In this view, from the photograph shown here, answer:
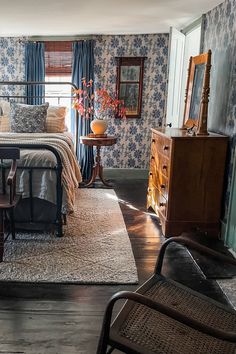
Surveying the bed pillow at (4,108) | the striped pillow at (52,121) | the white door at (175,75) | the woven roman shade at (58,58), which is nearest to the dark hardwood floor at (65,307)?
the white door at (175,75)

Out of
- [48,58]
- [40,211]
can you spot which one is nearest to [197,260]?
[40,211]

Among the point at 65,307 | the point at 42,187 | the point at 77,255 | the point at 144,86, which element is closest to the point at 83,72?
the point at 144,86

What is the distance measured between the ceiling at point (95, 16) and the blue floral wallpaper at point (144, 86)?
8.1 inches

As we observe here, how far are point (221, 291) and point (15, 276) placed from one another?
1388 millimetres

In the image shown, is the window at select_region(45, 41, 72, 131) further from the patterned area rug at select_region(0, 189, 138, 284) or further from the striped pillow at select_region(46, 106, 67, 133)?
the patterned area rug at select_region(0, 189, 138, 284)

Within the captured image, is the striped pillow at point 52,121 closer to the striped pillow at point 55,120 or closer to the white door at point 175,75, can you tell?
the striped pillow at point 55,120

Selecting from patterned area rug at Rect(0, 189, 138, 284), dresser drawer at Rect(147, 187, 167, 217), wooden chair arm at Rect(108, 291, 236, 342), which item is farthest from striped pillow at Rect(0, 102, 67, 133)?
wooden chair arm at Rect(108, 291, 236, 342)

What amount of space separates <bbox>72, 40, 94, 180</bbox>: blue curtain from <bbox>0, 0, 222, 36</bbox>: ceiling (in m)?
0.20

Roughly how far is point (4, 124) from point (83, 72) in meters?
1.43

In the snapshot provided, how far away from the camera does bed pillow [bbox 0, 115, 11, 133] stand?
412 cm

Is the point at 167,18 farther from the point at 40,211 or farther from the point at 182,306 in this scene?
the point at 182,306

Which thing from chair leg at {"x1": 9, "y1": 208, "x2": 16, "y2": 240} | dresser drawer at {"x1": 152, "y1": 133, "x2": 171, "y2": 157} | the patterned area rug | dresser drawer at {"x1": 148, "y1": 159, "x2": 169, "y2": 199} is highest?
dresser drawer at {"x1": 152, "y1": 133, "x2": 171, "y2": 157}

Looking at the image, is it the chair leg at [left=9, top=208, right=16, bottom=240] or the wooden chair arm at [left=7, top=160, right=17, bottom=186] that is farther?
the chair leg at [left=9, top=208, right=16, bottom=240]

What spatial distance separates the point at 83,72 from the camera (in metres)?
4.73
